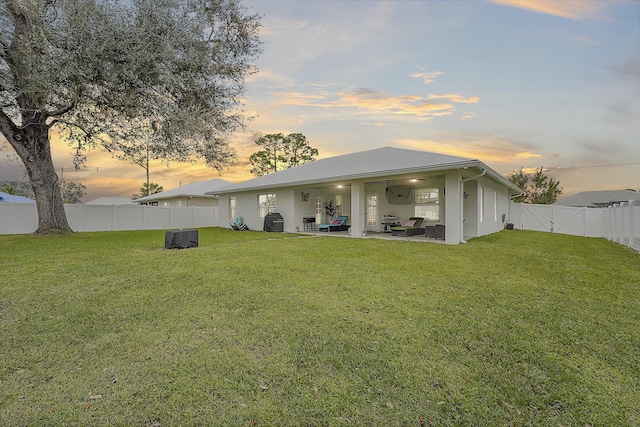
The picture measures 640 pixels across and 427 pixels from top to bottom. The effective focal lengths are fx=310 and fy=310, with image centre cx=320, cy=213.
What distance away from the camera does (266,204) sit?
17.8 meters

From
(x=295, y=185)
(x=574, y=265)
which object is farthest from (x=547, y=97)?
(x=295, y=185)

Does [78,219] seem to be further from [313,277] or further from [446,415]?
[446,415]

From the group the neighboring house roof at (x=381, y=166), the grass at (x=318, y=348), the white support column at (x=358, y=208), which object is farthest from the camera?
the white support column at (x=358, y=208)

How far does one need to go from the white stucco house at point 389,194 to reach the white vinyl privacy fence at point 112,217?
15.2ft

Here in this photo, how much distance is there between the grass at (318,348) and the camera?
89.4 inches

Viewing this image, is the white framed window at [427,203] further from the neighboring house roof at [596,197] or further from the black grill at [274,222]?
A: the neighboring house roof at [596,197]

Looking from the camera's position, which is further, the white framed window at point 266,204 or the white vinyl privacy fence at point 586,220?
the white framed window at point 266,204

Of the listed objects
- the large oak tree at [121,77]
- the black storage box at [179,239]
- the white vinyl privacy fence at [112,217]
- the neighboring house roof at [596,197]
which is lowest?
the black storage box at [179,239]

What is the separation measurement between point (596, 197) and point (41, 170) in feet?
155

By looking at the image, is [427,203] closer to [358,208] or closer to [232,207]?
[358,208]

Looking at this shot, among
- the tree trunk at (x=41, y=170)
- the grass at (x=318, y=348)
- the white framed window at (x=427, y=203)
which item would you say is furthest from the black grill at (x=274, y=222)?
the grass at (x=318, y=348)

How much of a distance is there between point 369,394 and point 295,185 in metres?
13.1

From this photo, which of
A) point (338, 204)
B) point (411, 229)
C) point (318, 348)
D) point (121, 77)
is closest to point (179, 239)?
point (121, 77)

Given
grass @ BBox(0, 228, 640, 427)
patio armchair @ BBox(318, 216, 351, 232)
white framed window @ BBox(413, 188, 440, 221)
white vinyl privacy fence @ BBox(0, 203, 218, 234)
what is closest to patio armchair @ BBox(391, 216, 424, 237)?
white framed window @ BBox(413, 188, 440, 221)
